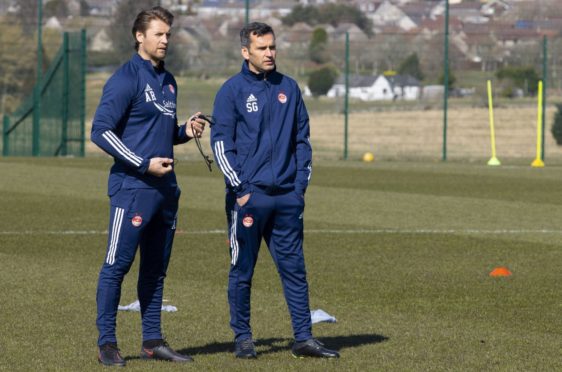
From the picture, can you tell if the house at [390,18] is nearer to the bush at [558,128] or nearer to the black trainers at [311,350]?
the bush at [558,128]

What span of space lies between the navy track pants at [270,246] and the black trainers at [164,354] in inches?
15.1

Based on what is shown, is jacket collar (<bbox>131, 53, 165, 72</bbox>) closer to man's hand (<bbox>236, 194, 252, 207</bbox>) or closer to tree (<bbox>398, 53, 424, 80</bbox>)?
man's hand (<bbox>236, 194, 252, 207</bbox>)

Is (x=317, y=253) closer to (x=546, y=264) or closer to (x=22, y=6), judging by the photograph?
(x=546, y=264)

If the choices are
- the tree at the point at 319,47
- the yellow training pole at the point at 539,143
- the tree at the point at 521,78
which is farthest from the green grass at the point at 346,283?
the tree at the point at 319,47

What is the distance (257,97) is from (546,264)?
6103 mm

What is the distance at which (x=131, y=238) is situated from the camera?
26.5 feet

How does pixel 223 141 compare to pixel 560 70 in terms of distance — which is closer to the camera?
pixel 223 141

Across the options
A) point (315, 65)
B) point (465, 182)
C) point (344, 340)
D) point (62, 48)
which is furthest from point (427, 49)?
point (344, 340)

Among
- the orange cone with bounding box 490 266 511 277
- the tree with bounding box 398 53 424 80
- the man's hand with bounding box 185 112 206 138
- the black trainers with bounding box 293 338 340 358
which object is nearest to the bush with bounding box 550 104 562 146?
the tree with bounding box 398 53 424 80

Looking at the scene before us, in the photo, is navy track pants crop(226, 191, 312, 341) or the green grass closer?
navy track pants crop(226, 191, 312, 341)

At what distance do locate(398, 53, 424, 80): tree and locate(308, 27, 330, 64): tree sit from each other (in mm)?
2297

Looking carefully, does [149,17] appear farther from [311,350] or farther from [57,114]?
[57,114]

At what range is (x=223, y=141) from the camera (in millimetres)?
8266

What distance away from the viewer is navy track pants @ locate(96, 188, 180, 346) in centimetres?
805
